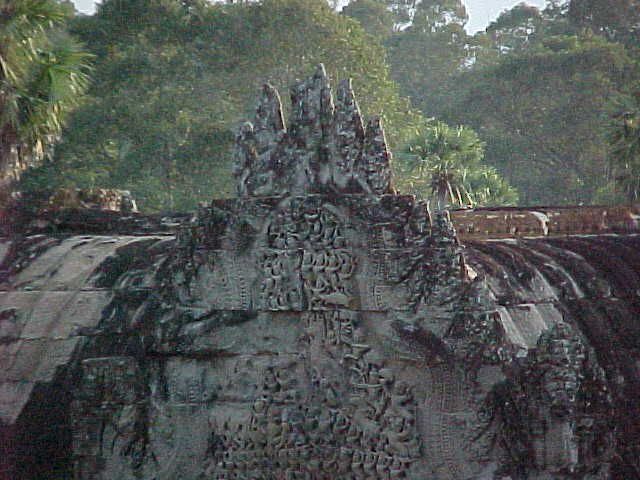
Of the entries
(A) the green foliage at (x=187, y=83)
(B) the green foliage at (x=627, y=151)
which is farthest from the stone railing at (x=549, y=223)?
(A) the green foliage at (x=187, y=83)

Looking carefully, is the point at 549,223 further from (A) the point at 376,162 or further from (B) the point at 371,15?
(B) the point at 371,15

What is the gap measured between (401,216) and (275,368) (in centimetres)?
103

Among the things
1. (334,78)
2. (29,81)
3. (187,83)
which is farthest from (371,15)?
(29,81)

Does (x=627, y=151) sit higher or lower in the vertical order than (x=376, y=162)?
higher

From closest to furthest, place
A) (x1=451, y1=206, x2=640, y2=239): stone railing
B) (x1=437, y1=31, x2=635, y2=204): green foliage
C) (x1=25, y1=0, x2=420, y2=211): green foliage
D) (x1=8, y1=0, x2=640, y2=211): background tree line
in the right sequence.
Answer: (x1=451, y1=206, x2=640, y2=239): stone railing, (x1=8, y1=0, x2=640, y2=211): background tree line, (x1=25, y1=0, x2=420, y2=211): green foliage, (x1=437, y1=31, x2=635, y2=204): green foliage

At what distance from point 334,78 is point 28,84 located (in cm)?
1373

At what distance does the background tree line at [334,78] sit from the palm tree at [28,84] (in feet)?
24.1

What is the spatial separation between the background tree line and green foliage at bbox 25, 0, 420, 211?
0.03 meters

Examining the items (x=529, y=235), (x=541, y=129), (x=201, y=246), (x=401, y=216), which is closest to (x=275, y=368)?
(x=201, y=246)

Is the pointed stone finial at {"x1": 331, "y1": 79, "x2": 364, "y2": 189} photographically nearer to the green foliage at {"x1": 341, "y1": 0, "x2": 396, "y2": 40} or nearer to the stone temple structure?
the stone temple structure

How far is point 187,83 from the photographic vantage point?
22.5m

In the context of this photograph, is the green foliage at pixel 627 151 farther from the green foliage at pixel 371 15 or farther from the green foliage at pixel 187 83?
the green foliage at pixel 371 15

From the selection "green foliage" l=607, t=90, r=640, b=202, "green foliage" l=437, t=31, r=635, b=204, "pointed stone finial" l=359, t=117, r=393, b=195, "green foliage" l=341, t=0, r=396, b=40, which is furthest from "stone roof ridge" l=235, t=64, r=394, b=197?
"green foliage" l=341, t=0, r=396, b=40

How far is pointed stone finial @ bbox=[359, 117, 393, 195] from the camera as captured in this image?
4.51 m
